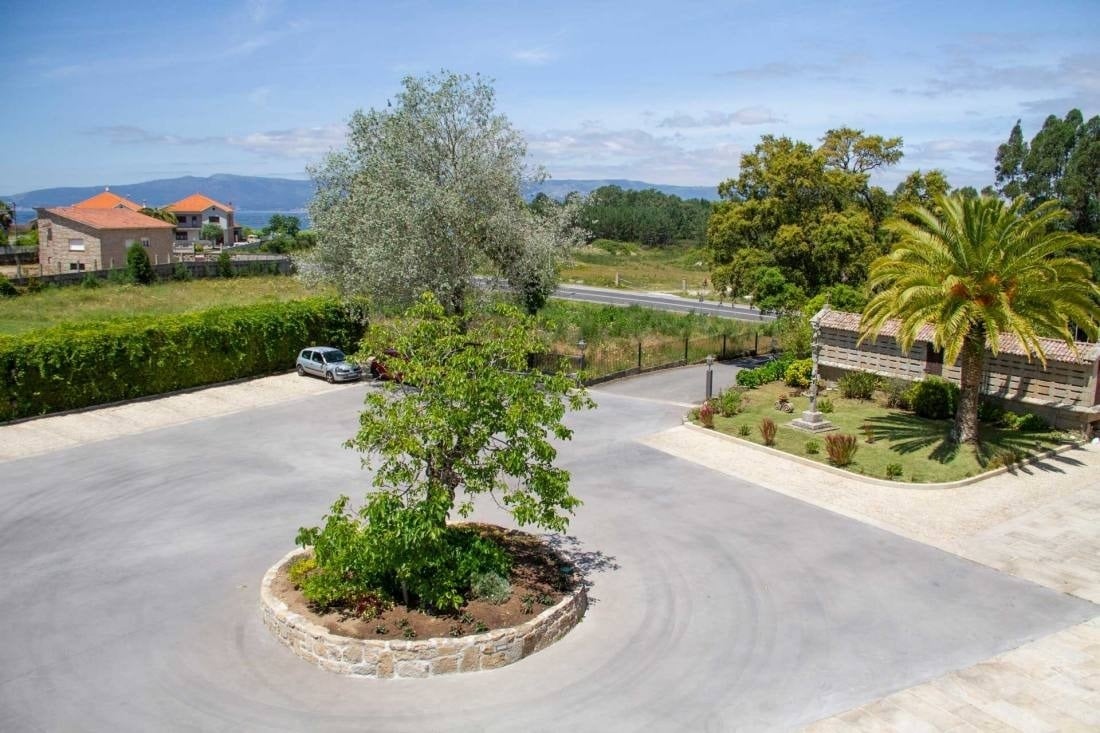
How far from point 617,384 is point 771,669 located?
66.2 ft

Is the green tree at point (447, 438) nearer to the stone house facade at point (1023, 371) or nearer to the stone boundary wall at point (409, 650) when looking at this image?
the stone boundary wall at point (409, 650)

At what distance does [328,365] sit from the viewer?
3103cm

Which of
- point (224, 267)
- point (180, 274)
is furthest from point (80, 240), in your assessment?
point (224, 267)

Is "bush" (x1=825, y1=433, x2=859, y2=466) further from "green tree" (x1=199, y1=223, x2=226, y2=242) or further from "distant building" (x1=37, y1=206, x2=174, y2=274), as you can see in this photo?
"green tree" (x1=199, y1=223, x2=226, y2=242)

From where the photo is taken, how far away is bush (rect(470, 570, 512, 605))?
524 inches

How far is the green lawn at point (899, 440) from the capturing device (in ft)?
69.7

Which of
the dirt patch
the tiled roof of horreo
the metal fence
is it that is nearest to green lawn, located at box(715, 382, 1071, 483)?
the tiled roof of horreo

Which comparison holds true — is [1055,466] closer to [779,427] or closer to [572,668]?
[779,427]

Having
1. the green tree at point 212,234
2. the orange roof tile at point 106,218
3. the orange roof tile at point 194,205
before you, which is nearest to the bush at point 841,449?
the orange roof tile at point 106,218

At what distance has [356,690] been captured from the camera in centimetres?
1160

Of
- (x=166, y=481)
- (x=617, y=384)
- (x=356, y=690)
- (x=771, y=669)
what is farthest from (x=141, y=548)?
(x=617, y=384)

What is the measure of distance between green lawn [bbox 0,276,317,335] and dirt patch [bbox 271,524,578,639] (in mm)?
32271

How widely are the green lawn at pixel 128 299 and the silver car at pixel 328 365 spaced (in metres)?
12.6

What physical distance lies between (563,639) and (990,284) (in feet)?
48.2
